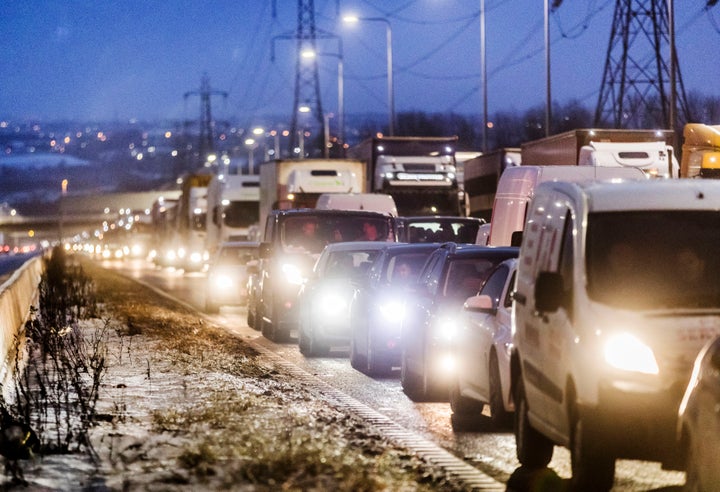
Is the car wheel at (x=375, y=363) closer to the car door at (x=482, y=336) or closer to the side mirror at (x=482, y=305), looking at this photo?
the car door at (x=482, y=336)

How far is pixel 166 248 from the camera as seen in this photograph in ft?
282

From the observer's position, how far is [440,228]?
3234cm

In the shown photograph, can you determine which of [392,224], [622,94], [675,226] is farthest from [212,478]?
[622,94]

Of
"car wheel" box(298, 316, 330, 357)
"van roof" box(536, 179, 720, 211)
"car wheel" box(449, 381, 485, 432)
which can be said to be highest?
"van roof" box(536, 179, 720, 211)

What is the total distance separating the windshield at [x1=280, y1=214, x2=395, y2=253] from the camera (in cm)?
2666

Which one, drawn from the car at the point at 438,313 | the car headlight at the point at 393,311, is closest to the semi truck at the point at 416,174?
the car headlight at the point at 393,311

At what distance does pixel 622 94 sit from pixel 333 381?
4053 centimetres

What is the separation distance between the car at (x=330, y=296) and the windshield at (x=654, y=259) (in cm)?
1133

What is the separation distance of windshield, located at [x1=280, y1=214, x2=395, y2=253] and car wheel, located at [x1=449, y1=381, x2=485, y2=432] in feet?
42.0

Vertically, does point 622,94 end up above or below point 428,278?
above

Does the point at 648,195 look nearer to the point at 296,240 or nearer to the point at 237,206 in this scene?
the point at 296,240

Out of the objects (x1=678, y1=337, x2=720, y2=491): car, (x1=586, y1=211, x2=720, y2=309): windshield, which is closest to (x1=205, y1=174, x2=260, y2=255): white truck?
(x1=586, y1=211, x2=720, y2=309): windshield

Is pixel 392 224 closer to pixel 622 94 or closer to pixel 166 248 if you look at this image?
pixel 622 94

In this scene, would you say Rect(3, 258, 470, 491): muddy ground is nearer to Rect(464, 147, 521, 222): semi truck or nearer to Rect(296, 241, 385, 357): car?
Rect(296, 241, 385, 357): car
